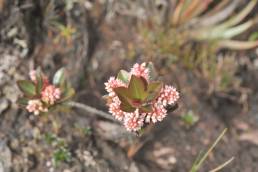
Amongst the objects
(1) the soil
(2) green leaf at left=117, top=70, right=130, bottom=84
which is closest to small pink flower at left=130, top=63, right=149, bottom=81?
(2) green leaf at left=117, top=70, right=130, bottom=84

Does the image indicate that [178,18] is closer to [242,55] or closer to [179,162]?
[242,55]

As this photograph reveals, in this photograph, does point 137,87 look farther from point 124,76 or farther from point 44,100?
point 44,100

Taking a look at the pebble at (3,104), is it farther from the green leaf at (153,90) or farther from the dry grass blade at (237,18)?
the dry grass blade at (237,18)

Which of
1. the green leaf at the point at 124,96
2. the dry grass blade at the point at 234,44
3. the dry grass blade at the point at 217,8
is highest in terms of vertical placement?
the dry grass blade at the point at 217,8

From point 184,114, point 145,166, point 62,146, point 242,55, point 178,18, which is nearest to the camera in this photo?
point 62,146

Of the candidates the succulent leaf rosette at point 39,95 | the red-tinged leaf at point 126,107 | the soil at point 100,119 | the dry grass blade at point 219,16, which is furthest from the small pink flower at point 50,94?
the dry grass blade at point 219,16

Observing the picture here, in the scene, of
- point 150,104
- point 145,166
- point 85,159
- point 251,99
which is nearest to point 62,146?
point 85,159
